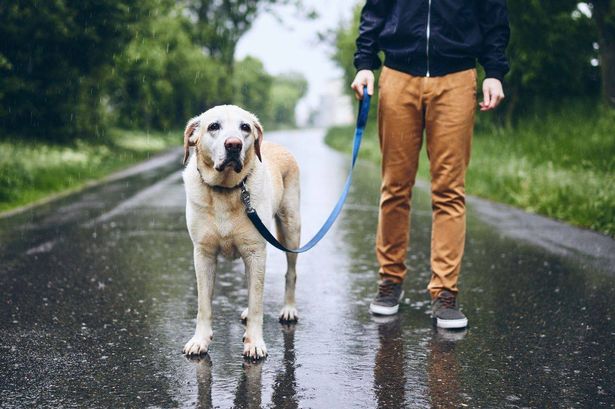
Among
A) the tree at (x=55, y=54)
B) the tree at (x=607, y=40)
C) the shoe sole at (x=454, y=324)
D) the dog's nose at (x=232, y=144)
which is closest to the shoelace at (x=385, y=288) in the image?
the shoe sole at (x=454, y=324)

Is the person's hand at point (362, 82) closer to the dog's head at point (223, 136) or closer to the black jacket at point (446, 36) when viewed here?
the black jacket at point (446, 36)

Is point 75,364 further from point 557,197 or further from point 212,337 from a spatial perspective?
point 557,197

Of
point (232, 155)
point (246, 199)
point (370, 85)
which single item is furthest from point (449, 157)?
point (232, 155)

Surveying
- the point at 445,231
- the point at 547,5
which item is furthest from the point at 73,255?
the point at 547,5

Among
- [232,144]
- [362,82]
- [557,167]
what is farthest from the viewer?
[557,167]

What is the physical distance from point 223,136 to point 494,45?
1940 mm

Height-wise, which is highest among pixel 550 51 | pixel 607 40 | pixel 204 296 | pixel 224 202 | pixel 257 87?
pixel 550 51

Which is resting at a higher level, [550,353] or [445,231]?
[445,231]

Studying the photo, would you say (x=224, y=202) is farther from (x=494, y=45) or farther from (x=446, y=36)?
(x=494, y=45)

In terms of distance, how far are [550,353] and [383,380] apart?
1027mm

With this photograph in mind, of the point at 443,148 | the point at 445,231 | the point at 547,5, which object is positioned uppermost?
the point at 547,5

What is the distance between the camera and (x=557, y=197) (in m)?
9.67

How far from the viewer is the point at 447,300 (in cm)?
459

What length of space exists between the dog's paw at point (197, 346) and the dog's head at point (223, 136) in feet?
2.94
